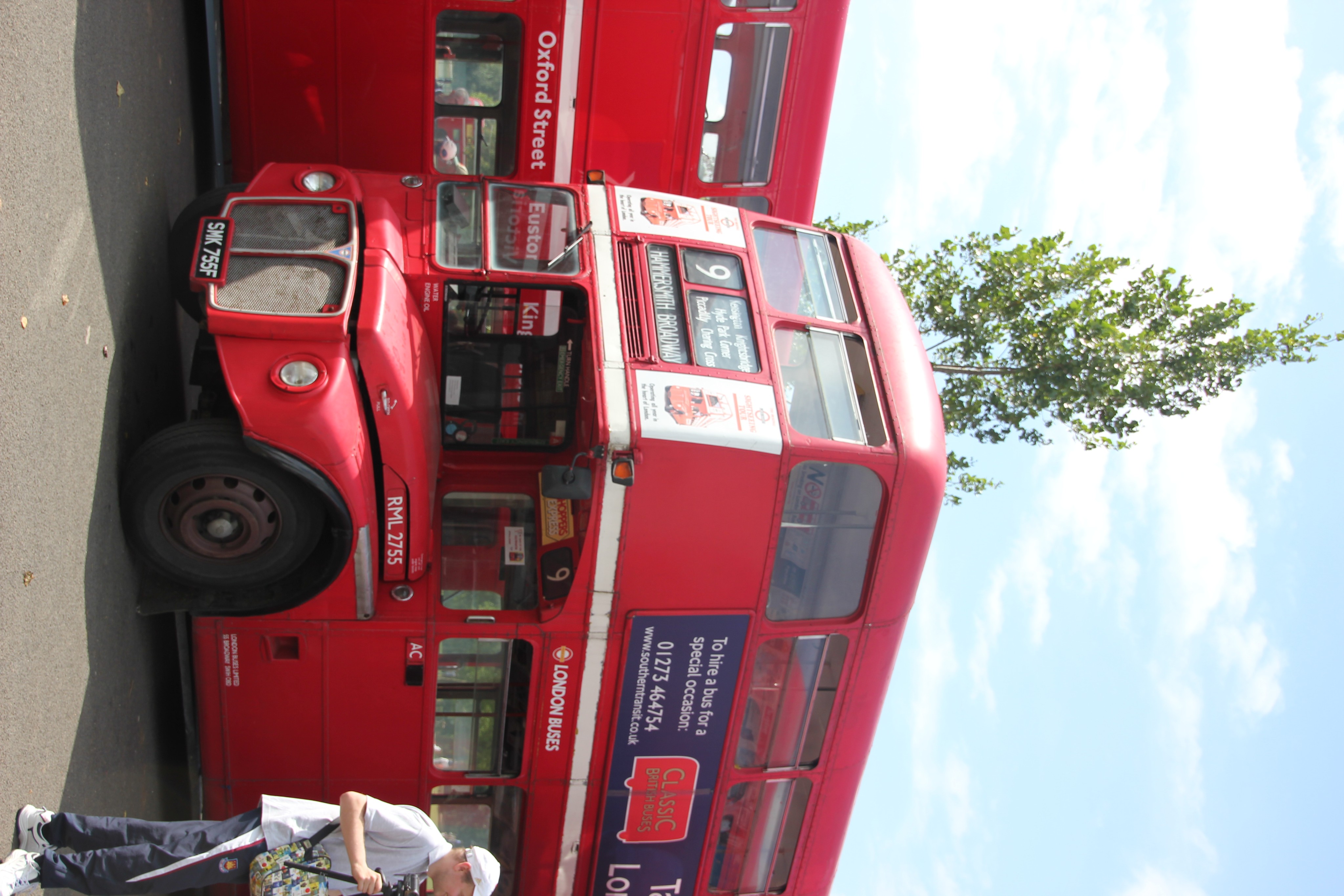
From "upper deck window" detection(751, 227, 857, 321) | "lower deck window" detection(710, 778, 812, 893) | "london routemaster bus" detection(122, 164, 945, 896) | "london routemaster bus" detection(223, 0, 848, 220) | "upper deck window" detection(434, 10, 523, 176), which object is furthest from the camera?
"upper deck window" detection(434, 10, 523, 176)

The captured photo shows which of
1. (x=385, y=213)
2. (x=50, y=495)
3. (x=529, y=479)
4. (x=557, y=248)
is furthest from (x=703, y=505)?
(x=50, y=495)

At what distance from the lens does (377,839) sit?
4289 millimetres

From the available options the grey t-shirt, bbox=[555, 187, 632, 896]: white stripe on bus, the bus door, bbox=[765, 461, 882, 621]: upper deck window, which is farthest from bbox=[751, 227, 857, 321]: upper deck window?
the grey t-shirt

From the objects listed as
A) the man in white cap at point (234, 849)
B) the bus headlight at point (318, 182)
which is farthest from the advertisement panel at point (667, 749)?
the bus headlight at point (318, 182)

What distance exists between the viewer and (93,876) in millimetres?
4086

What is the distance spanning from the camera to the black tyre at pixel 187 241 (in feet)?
17.2

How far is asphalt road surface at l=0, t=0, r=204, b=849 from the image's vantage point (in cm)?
389

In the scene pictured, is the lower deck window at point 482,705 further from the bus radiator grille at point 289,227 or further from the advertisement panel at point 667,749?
the bus radiator grille at point 289,227

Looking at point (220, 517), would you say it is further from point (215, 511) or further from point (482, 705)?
point (482, 705)

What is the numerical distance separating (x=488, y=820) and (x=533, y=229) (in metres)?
3.17

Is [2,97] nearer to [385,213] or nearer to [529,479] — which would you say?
[385,213]

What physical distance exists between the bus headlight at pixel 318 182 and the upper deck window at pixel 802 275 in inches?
85.9

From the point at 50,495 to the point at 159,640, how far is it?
1.71 metres

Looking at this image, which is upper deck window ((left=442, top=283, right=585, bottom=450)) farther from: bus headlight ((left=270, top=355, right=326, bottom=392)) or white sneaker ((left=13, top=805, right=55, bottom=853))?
white sneaker ((left=13, top=805, right=55, bottom=853))
